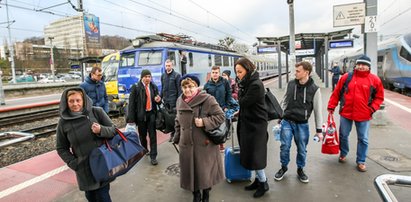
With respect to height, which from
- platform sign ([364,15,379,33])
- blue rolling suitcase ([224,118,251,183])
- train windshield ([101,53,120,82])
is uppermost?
platform sign ([364,15,379,33])

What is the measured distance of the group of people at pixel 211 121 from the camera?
2.63 metres

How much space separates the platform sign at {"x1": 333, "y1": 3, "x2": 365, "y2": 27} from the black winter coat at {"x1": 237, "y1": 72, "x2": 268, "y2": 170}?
5.00m

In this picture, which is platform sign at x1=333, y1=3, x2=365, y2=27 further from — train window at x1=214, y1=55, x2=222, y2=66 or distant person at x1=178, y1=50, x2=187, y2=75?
train window at x1=214, y1=55, x2=222, y2=66

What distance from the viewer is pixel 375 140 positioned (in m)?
5.84

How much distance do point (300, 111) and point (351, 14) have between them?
4.55m

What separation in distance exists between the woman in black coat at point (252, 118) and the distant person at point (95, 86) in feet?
9.76

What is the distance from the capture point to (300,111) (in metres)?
3.91

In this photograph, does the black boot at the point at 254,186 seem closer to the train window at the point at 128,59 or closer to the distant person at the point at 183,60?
the distant person at the point at 183,60

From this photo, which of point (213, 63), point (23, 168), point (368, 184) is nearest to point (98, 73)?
point (23, 168)

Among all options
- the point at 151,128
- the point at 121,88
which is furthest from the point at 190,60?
the point at 151,128

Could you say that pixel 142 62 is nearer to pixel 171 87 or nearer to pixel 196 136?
pixel 171 87

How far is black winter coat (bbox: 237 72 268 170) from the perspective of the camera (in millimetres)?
3348

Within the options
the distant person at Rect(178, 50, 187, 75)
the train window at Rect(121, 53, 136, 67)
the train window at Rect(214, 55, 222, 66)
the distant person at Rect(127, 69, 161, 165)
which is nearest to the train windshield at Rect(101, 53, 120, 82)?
the train window at Rect(121, 53, 136, 67)

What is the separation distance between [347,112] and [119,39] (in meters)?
28.4
